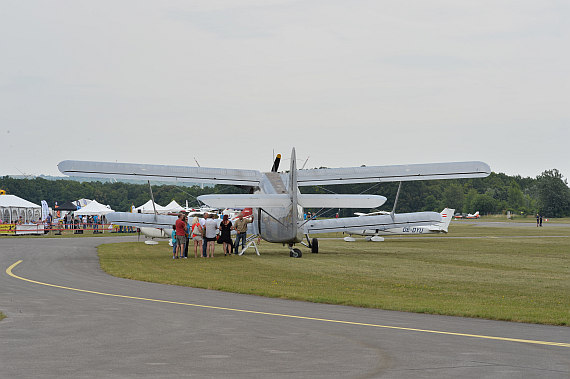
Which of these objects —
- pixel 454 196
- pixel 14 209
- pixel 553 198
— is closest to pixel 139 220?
pixel 14 209

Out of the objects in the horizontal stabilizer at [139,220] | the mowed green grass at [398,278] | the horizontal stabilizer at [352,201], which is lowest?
the mowed green grass at [398,278]

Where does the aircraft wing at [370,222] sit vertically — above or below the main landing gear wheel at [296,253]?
above

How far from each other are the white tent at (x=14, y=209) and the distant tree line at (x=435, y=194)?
231ft

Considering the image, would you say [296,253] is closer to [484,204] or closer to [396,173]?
[396,173]

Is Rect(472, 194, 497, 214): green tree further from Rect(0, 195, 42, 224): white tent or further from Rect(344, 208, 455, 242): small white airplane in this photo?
Rect(0, 195, 42, 224): white tent

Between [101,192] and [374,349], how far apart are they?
164401 mm

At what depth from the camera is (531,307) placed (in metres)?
12.4

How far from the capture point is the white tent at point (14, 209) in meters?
59.6

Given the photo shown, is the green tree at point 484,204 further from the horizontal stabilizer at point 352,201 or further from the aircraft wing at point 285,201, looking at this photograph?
the horizontal stabilizer at point 352,201

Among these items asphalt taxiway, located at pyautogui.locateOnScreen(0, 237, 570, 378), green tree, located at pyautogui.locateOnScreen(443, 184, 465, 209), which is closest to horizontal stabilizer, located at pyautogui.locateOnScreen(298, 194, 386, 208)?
asphalt taxiway, located at pyautogui.locateOnScreen(0, 237, 570, 378)

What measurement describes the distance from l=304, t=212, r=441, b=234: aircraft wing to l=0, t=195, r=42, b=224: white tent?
38.3m

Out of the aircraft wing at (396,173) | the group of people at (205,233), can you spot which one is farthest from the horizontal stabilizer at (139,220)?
the aircraft wing at (396,173)

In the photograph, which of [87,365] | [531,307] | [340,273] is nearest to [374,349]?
[87,365]

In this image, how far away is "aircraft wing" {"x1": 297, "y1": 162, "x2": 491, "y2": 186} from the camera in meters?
25.3
